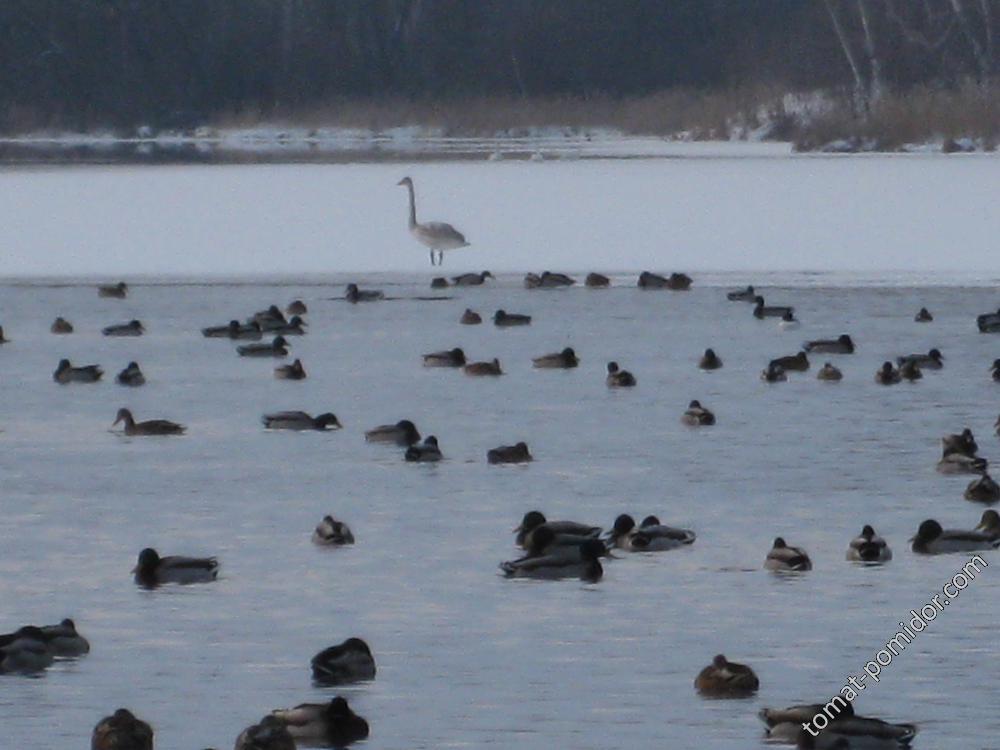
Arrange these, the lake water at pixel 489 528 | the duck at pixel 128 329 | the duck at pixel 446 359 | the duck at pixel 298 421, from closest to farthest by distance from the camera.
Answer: the lake water at pixel 489 528, the duck at pixel 298 421, the duck at pixel 446 359, the duck at pixel 128 329

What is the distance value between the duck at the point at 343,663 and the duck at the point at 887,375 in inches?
346

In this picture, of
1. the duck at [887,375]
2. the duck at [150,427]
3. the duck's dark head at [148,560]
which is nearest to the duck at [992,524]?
the duck's dark head at [148,560]

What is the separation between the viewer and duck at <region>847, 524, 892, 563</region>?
33.9 feet

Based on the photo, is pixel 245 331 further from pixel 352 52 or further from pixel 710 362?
pixel 352 52

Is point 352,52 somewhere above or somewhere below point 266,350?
above

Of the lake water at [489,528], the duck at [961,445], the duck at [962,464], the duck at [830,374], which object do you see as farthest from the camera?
the duck at [830,374]

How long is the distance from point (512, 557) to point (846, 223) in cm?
2168

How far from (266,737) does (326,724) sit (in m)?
0.45

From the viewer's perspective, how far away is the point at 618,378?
54.5 ft

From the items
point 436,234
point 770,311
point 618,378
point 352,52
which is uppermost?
point 352,52

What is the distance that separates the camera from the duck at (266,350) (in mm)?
18828

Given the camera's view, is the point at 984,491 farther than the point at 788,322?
No

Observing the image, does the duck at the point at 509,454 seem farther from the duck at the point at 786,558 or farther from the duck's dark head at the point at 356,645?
the duck's dark head at the point at 356,645

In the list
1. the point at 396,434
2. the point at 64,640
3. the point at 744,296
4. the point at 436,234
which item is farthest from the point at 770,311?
the point at 64,640
